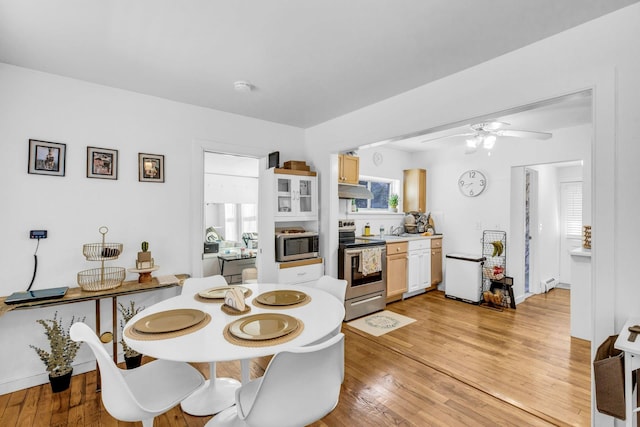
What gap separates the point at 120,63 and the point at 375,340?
3.41m

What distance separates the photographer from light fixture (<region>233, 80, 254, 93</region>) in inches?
101

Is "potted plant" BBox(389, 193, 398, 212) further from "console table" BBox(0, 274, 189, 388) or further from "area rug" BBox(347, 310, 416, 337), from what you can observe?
"console table" BBox(0, 274, 189, 388)

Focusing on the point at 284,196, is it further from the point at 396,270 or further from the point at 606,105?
the point at 606,105

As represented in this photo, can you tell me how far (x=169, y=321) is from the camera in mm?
1574

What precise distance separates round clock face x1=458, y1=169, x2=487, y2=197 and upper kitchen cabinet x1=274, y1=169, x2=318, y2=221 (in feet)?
9.15

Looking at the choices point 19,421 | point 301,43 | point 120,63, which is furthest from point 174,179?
point 19,421

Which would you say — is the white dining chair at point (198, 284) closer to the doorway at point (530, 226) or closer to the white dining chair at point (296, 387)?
the white dining chair at point (296, 387)

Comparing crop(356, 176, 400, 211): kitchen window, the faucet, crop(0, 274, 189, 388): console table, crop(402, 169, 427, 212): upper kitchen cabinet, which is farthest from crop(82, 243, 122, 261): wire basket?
crop(402, 169, 427, 212): upper kitchen cabinet

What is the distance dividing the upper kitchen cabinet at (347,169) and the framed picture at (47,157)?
9.75 ft

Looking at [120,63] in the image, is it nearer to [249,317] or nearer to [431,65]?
[249,317]

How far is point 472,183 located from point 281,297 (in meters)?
4.19

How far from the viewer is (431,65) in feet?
7.47

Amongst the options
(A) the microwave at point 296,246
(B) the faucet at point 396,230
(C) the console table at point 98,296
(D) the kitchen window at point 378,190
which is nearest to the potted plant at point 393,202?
(D) the kitchen window at point 378,190

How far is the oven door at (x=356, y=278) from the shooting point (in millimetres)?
3725
